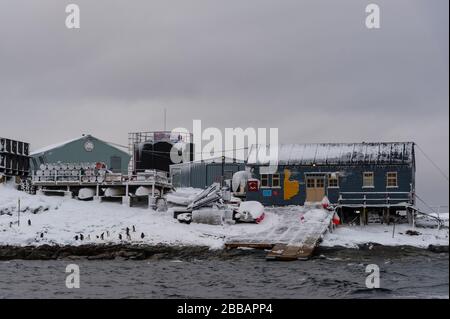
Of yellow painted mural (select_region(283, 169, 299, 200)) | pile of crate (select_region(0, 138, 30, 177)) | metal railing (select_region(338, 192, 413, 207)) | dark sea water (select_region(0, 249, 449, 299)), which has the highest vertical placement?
pile of crate (select_region(0, 138, 30, 177))

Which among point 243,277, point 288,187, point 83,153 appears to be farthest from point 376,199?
point 83,153

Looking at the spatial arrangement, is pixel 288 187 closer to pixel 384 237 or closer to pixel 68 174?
pixel 384 237

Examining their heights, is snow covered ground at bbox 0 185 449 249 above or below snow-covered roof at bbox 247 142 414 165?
below

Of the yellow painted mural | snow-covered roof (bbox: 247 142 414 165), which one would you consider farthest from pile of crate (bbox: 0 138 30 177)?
the yellow painted mural

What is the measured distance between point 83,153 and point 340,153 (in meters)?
22.2

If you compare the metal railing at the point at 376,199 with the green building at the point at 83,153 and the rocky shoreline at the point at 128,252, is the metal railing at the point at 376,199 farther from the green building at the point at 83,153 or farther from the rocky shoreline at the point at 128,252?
the green building at the point at 83,153

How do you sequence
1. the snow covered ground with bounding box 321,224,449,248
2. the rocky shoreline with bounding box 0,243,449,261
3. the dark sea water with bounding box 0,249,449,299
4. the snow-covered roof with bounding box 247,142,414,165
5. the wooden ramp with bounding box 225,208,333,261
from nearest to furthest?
the dark sea water with bounding box 0,249,449,299
the wooden ramp with bounding box 225,208,333,261
the rocky shoreline with bounding box 0,243,449,261
the snow covered ground with bounding box 321,224,449,248
the snow-covered roof with bounding box 247,142,414,165

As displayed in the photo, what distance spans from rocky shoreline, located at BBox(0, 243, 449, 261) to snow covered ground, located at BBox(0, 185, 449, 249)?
640 millimetres

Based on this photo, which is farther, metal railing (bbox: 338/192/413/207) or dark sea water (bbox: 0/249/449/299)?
metal railing (bbox: 338/192/413/207)

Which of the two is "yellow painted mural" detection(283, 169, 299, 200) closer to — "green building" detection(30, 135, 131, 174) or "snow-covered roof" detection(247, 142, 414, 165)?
"snow-covered roof" detection(247, 142, 414, 165)

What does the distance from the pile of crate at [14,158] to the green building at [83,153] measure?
7.85m

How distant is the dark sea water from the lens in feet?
89.4
